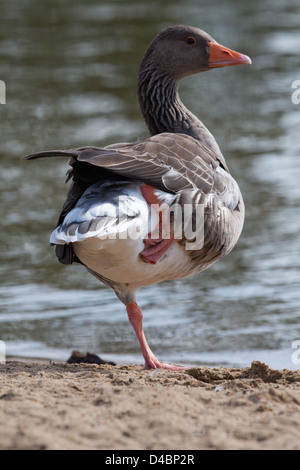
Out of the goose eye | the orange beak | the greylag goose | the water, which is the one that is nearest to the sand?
the greylag goose

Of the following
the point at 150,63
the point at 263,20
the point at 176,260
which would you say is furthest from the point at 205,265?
the point at 263,20

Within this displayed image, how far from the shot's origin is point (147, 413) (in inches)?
143

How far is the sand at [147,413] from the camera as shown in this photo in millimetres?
3362

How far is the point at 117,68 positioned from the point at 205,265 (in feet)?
30.6

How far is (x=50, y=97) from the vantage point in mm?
12883

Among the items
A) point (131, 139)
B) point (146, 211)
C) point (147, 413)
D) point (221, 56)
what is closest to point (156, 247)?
point (146, 211)

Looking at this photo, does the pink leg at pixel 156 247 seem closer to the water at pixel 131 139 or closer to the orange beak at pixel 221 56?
the water at pixel 131 139

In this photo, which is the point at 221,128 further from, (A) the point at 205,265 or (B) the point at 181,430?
(B) the point at 181,430

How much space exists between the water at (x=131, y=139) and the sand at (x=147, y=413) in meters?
1.94

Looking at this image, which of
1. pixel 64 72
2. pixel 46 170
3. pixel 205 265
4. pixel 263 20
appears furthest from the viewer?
pixel 263 20

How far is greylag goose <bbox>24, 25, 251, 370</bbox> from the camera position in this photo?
4.50 meters

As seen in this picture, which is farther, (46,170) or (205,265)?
(46,170)

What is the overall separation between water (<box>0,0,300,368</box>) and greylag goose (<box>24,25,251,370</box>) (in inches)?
43.1

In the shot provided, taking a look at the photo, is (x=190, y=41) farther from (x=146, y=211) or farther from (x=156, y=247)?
(x=146, y=211)
